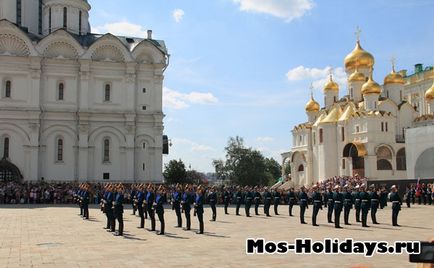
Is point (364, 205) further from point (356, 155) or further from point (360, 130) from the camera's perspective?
point (360, 130)

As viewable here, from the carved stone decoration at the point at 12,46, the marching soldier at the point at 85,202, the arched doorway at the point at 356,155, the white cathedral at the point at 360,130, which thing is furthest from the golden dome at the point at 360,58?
the marching soldier at the point at 85,202

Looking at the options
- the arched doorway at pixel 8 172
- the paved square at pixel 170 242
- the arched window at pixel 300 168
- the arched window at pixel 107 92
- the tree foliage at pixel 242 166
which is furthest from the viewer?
the tree foliage at pixel 242 166

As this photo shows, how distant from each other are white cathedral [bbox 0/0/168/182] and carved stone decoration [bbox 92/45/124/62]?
0.09 m

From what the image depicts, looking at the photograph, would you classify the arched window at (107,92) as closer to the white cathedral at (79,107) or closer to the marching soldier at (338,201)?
the white cathedral at (79,107)

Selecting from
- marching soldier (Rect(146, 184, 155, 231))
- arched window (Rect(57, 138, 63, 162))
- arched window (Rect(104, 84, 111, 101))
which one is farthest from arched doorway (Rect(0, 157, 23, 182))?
marching soldier (Rect(146, 184, 155, 231))

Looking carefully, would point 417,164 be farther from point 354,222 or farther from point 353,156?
point 354,222

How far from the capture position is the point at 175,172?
60.2 m

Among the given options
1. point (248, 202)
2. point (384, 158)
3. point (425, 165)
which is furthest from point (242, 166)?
point (248, 202)

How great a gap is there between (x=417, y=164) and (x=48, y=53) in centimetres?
3247

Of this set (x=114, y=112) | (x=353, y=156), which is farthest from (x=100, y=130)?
(x=353, y=156)

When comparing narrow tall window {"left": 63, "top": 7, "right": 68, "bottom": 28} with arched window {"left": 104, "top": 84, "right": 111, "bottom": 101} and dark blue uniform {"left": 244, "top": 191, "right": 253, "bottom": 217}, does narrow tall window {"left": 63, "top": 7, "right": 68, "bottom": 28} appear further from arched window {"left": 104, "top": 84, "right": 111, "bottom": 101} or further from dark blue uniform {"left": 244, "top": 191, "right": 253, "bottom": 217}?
dark blue uniform {"left": 244, "top": 191, "right": 253, "bottom": 217}

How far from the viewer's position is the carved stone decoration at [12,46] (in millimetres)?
43938

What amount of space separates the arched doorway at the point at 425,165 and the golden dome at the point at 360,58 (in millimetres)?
18646

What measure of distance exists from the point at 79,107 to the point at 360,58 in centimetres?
3189
